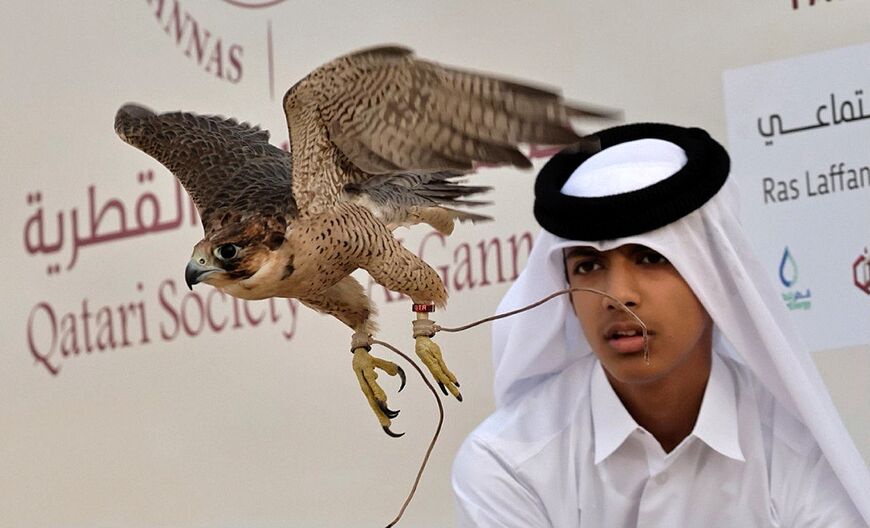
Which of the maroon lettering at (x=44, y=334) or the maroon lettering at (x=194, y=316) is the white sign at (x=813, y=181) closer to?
the maroon lettering at (x=194, y=316)

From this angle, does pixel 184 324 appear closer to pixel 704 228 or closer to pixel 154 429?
pixel 154 429

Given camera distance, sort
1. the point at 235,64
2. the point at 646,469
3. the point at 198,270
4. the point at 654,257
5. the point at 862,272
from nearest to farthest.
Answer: the point at 198,270
the point at 654,257
the point at 646,469
the point at 862,272
the point at 235,64

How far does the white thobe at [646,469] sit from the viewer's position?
3.75ft

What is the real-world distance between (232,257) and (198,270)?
0.05ft

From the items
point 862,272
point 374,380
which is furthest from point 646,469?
point 374,380

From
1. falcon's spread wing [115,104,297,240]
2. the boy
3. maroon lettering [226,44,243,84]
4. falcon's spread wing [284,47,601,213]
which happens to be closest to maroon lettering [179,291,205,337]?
maroon lettering [226,44,243,84]

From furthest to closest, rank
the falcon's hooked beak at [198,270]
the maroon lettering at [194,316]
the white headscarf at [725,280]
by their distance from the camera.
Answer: the maroon lettering at [194,316] → the white headscarf at [725,280] → the falcon's hooked beak at [198,270]

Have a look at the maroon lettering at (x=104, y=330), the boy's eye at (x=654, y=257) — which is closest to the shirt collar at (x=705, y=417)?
the boy's eye at (x=654, y=257)

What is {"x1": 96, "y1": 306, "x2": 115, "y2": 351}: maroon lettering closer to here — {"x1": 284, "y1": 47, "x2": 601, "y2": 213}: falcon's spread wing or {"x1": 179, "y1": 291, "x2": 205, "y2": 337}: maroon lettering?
{"x1": 179, "y1": 291, "x2": 205, "y2": 337}: maroon lettering

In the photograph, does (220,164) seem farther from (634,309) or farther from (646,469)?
(646,469)

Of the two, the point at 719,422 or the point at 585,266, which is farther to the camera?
the point at 719,422

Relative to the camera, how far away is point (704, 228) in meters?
1.08

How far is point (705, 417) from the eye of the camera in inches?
45.1

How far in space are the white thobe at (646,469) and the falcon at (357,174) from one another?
0.65 m
